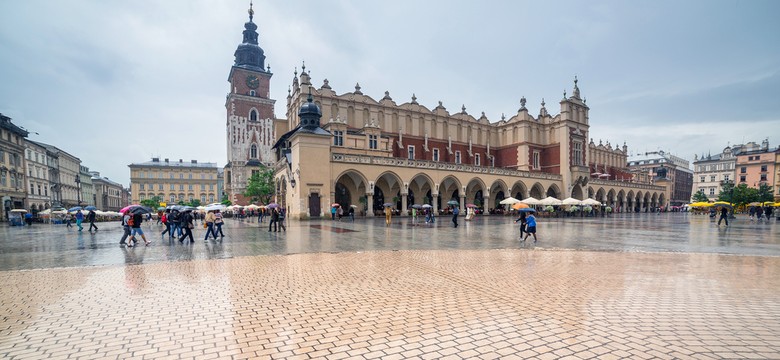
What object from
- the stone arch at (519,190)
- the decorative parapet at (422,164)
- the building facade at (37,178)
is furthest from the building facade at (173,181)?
the stone arch at (519,190)

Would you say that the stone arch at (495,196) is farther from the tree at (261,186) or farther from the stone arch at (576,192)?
the tree at (261,186)

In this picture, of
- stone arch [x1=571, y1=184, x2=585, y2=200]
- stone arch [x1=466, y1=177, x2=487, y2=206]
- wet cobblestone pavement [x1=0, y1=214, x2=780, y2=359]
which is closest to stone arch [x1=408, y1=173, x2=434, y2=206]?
stone arch [x1=466, y1=177, x2=487, y2=206]

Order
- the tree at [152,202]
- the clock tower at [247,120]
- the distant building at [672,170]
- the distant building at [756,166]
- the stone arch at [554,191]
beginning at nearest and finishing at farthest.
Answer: the stone arch at [554,191], the clock tower at [247,120], the distant building at [756,166], the tree at [152,202], the distant building at [672,170]

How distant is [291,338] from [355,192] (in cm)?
3170

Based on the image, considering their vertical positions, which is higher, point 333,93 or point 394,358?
point 333,93

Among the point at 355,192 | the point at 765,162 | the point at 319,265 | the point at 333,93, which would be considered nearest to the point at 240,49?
the point at 333,93

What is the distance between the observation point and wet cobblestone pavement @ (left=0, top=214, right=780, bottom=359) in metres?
3.71

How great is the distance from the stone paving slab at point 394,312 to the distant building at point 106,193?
368 feet

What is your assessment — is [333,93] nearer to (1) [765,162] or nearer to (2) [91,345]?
(2) [91,345]

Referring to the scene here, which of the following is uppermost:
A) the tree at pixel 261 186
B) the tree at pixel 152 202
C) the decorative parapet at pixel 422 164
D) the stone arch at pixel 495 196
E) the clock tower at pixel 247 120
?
the clock tower at pixel 247 120

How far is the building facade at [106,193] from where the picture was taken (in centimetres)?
9569

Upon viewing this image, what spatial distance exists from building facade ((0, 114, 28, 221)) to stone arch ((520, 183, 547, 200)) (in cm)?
6304

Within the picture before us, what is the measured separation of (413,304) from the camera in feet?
17.1

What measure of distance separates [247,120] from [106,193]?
→ 75.3 metres
